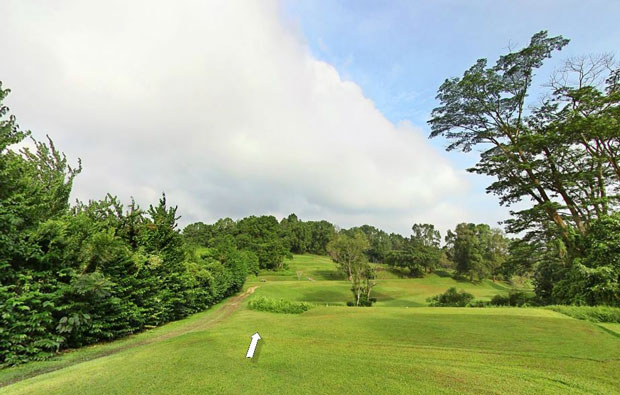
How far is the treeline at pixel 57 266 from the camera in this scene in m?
8.62

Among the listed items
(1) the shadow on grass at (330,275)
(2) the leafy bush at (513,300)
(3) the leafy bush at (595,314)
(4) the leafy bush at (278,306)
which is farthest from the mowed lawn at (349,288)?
(3) the leafy bush at (595,314)

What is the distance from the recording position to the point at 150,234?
1684 centimetres

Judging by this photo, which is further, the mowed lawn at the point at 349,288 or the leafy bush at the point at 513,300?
the mowed lawn at the point at 349,288

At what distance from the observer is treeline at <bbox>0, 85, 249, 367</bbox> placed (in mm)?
8617

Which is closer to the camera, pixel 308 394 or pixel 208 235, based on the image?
pixel 308 394

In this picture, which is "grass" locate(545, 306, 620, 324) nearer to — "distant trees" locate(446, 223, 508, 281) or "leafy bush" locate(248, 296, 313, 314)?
"leafy bush" locate(248, 296, 313, 314)

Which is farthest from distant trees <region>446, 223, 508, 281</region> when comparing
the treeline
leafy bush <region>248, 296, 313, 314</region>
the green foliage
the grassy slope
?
the treeline

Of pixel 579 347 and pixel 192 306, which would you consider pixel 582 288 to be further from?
pixel 192 306

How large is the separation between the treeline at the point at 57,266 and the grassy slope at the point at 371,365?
235 cm

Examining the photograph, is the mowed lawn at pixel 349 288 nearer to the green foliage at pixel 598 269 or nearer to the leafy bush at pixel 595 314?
the green foliage at pixel 598 269

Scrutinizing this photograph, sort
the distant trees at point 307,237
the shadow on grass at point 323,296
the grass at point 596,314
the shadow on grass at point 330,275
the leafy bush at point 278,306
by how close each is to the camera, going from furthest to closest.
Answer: the distant trees at point 307,237 < the shadow on grass at point 330,275 < the shadow on grass at point 323,296 < the leafy bush at point 278,306 < the grass at point 596,314

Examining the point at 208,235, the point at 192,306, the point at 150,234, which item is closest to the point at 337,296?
the point at 192,306

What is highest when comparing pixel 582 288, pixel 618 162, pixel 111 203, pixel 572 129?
pixel 572 129

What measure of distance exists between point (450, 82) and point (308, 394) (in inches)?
1084
